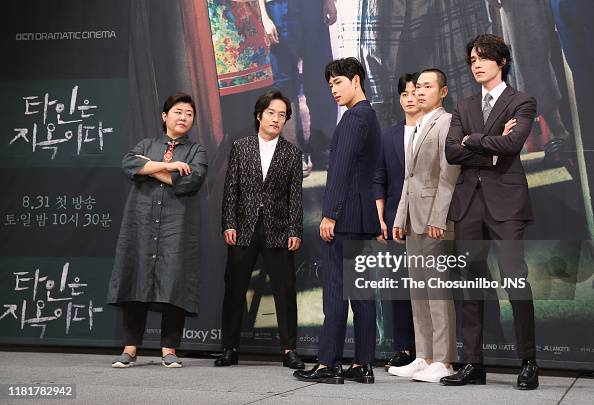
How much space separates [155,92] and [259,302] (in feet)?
4.99

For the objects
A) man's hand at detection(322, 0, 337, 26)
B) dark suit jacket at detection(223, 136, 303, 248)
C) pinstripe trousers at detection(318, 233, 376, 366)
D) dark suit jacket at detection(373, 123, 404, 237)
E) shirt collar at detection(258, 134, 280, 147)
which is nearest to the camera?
pinstripe trousers at detection(318, 233, 376, 366)

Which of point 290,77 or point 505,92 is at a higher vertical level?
point 290,77

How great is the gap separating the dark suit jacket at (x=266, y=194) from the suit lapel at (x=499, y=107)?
1.35 metres

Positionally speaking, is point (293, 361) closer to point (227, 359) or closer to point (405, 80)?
point (227, 359)

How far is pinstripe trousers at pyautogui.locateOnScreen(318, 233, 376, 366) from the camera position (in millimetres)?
4129

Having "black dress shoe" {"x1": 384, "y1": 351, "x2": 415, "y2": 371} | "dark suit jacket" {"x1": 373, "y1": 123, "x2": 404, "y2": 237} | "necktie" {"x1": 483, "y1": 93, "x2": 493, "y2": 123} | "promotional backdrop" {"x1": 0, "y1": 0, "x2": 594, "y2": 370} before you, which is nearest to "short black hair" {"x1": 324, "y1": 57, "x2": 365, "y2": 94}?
"necktie" {"x1": 483, "y1": 93, "x2": 493, "y2": 123}

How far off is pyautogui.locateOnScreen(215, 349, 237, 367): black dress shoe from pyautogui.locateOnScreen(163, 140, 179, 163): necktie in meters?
1.15

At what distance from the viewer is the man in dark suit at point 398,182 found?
16.2 feet

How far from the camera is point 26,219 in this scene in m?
5.90

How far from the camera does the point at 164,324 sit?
16.5ft

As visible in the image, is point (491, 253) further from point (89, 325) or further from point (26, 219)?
point (26, 219)

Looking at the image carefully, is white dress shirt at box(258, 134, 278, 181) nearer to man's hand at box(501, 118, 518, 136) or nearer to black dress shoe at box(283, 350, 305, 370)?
black dress shoe at box(283, 350, 305, 370)

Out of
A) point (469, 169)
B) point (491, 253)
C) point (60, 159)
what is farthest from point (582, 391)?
point (60, 159)

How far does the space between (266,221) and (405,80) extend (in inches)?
44.7
